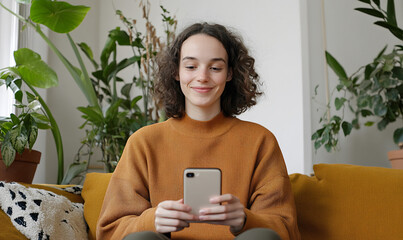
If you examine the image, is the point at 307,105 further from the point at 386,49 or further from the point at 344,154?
the point at 386,49

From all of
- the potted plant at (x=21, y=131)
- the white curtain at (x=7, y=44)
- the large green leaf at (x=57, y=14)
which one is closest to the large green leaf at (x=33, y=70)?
the potted plant at (x=21, y=131)

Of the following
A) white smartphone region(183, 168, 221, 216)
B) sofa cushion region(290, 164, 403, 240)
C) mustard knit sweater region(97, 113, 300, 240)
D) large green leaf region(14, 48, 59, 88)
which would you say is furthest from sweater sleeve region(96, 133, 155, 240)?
large green leaf region(14, 48, 59, 88)

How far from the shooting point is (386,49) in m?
2.87

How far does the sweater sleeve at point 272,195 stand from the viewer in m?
1.28

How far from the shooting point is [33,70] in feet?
7.88

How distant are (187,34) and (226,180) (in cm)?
46

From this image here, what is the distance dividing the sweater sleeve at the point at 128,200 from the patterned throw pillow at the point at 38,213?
17cm

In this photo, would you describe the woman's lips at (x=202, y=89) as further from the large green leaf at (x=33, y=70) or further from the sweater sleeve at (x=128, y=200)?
the large green leaf at (x=33, y=70)

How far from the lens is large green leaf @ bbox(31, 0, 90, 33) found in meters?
2.41

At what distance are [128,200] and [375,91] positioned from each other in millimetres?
1800

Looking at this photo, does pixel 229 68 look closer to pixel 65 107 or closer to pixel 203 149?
pixel 203 149

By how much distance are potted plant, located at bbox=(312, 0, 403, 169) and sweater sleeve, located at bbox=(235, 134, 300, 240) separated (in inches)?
49.5

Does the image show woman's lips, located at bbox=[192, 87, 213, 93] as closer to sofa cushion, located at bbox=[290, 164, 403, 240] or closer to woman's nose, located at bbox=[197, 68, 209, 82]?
woman's nose, located at bbox=[197, 68, 209, 82]

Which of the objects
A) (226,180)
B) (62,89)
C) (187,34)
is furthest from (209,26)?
(62,89)
